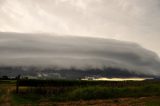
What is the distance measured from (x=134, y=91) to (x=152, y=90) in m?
5.65

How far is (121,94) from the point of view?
243 feet

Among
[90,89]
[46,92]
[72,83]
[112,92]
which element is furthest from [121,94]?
[72,83]

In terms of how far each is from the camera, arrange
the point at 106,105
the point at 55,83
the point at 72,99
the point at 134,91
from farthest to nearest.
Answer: the point at 55,83, the point at 134,91, the point at 72,99, the point at 106,105

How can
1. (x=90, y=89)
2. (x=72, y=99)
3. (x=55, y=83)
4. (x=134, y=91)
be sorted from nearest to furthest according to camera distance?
(x=72, y=99) < (x=90, y=89) < (x=134, y=91) < (x=55, y=83)

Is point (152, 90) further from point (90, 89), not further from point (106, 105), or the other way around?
point (106, 105)

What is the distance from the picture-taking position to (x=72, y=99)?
67125 mm

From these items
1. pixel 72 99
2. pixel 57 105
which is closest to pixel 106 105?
pixel 57 105

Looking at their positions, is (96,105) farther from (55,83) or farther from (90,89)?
(55,83)

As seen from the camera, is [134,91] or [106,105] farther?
[134,91]

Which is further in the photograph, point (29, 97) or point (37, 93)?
point (37, 93)

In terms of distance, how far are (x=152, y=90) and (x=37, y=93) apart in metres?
28.6

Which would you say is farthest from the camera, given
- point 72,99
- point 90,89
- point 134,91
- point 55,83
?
point 55,83

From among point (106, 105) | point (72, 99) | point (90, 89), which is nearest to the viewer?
point (106, 105)

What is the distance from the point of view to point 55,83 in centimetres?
11494
